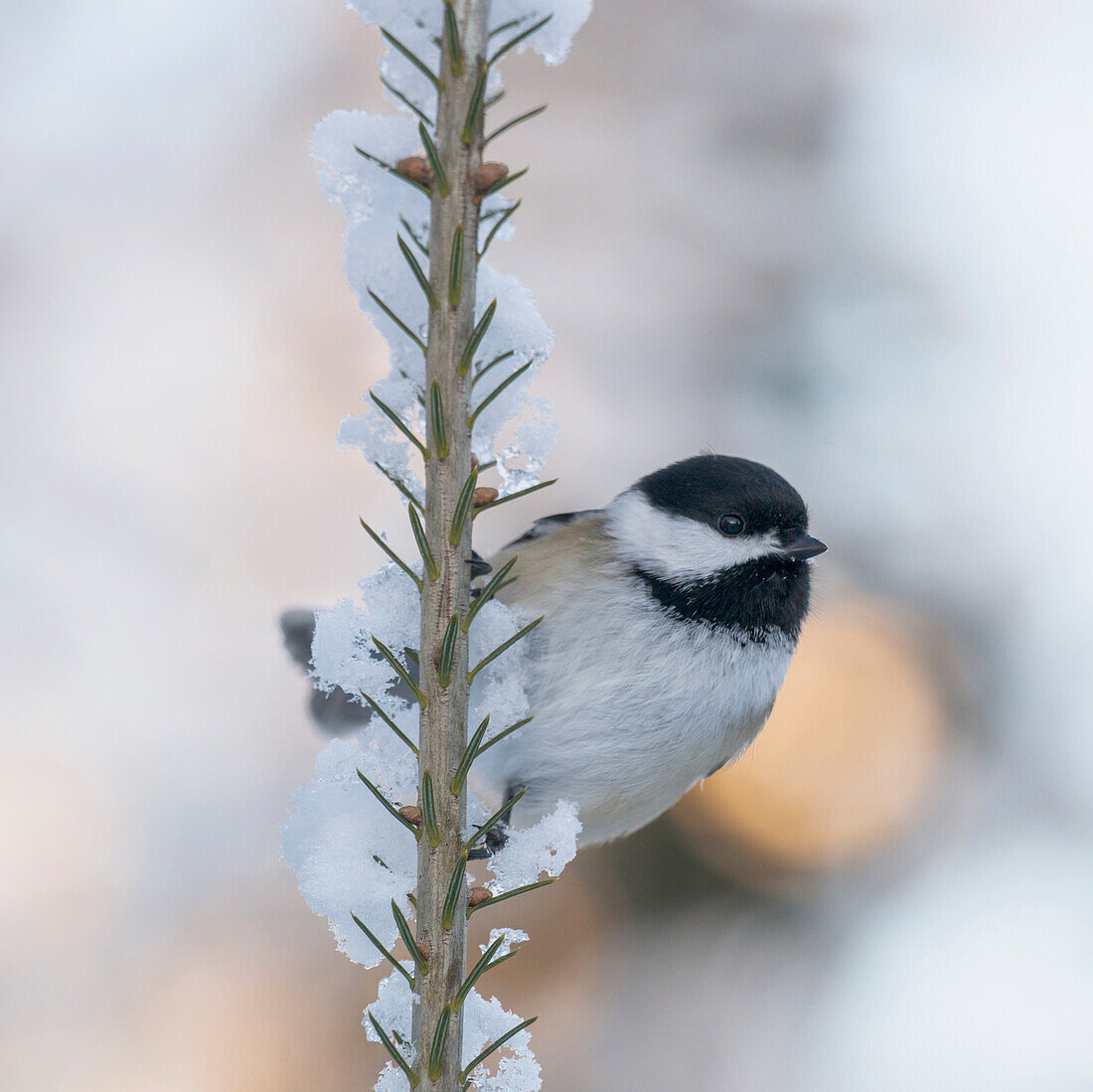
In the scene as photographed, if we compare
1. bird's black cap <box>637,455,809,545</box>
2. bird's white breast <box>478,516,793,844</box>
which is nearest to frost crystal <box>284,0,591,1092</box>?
bird's white breast <box>478,516,793,844</box>

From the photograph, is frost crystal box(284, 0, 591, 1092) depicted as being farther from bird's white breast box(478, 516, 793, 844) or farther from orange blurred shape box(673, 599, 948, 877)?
orange blurred shape box(673, 599, 948, 877)

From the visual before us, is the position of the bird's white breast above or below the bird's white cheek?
below

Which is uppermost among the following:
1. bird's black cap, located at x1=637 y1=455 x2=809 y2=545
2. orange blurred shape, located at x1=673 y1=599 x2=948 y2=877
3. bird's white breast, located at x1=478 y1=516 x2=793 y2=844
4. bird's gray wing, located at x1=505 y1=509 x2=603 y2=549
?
bird's black cap, located at x1=637 y1=455 x2=809 y2=545

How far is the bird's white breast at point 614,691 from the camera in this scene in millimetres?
895

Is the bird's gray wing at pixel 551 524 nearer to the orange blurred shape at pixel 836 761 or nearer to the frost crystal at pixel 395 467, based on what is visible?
the frost crystal at pixel 395 467

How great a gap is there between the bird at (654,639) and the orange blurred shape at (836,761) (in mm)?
840

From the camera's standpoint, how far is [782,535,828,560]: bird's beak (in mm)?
984

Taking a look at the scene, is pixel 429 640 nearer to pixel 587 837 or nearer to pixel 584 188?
pixel 587 837

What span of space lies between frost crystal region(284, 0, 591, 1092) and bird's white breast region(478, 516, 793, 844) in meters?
0.36

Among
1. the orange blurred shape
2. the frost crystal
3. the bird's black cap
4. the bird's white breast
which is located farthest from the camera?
the orange blurred shape

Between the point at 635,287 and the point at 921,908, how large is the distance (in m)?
1.46

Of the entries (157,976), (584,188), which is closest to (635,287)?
(584,188)

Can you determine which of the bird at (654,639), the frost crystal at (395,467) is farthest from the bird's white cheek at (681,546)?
the frost crystal at (395,467)

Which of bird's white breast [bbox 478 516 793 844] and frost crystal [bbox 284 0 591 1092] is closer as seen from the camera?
frost crystal [bbox 284 0 591 1092]
